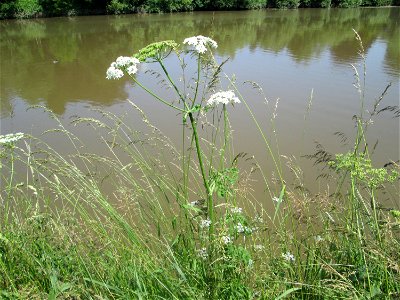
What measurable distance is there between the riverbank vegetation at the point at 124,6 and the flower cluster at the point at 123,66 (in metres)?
31.2

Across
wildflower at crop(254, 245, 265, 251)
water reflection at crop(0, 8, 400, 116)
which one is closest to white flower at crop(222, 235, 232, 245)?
wildflower at crop(254, 245, 265, 251)

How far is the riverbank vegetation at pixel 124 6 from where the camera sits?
28859 millimetres

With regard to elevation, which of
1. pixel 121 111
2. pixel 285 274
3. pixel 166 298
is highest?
pixel 166 298

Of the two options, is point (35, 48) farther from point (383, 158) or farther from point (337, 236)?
point (337, 236)

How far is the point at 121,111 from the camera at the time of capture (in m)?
8.38

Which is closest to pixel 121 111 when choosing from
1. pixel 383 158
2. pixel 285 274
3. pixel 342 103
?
pixel 342 103

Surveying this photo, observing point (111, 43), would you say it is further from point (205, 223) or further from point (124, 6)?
point (205, 223)

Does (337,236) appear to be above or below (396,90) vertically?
above

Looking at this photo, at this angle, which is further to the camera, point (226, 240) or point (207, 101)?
point (207, 101)

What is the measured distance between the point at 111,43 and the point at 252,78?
9.99 m

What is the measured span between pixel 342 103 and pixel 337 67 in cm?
390

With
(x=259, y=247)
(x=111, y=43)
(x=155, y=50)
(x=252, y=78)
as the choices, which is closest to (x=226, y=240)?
(x=259, y=247)

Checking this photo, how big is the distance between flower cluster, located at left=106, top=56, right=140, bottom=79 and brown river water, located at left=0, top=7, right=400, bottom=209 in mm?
439

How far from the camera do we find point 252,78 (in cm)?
1050
